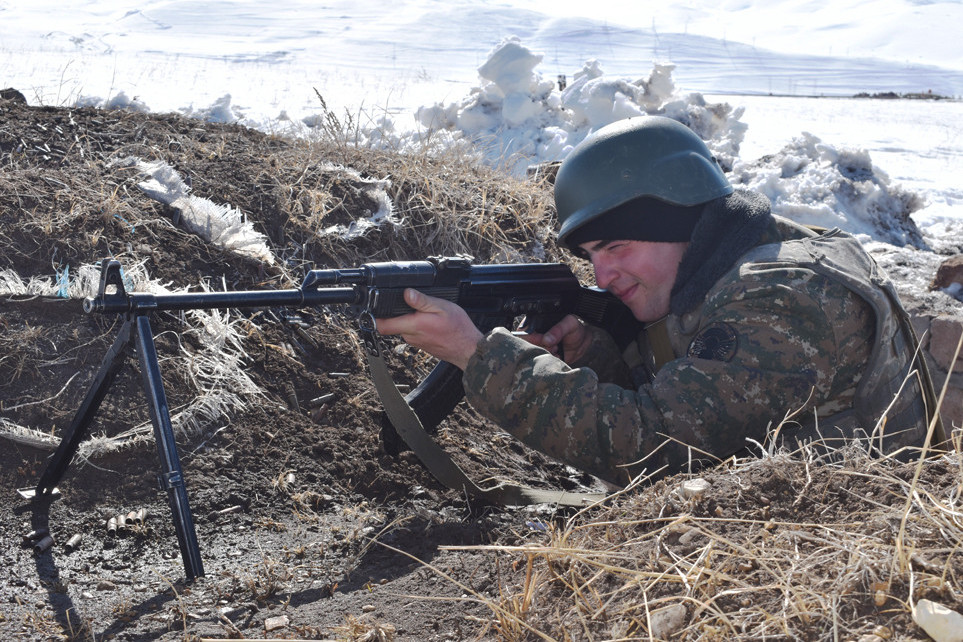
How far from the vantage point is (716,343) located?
2.58 m

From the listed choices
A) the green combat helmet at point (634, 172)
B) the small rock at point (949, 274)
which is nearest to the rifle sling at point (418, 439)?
the green combat helmet at point (634, 172)

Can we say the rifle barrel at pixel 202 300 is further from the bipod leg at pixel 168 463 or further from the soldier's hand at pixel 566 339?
the soldier's hand at pixel 566 339

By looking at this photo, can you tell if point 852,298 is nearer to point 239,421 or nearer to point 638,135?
point 638,135

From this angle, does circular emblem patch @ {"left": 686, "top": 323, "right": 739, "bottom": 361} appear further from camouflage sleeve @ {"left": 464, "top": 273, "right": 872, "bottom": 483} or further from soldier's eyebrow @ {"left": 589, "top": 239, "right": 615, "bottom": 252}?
soldier's eyebrow @ {"left": 589, "top": 239, "right": 615, "bottom": 252}

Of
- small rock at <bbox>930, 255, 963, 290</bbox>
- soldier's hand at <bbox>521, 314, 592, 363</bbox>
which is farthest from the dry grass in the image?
small rock at <bbox>930, 255, 963, 290</bbox>

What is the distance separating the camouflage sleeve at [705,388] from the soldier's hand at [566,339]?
0.72 metres

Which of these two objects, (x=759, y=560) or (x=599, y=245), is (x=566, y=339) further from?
(x=759, y=560)

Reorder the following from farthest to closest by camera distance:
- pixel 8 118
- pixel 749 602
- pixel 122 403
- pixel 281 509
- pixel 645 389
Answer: pixel 8 118 < pixel 122 403 < pixel 281 509 < pixel 645 389 < pixel 749 602

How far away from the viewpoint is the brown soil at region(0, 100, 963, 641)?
1733 mm

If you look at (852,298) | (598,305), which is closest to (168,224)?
(598,305)

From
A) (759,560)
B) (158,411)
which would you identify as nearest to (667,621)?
(759,560)

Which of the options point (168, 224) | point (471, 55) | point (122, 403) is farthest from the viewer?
point (471, 55)

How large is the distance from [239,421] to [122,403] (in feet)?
1.51

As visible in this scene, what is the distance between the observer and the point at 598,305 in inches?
136
